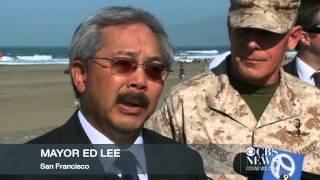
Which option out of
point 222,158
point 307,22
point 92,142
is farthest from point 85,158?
point 307,22

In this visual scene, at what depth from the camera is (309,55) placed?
4.37m

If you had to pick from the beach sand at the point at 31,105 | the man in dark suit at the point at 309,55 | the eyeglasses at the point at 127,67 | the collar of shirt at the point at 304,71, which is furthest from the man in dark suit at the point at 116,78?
the beach sand at the point at 31,105

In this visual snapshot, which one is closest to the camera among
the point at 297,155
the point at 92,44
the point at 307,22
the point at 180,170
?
the point at 92,44

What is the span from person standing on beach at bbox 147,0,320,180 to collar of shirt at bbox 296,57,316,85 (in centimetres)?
85

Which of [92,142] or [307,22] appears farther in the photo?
[307,22]

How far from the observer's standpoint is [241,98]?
337 centimetres

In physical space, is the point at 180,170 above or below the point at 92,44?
below

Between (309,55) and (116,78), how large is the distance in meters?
2.04

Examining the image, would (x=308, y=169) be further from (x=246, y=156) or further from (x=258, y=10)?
(x=258, y=10)

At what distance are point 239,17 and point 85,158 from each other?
1070 mm

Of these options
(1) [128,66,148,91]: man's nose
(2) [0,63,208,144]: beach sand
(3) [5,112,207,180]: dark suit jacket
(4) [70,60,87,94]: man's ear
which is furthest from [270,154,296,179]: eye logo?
(2) [0,63,208,144]: beach sand

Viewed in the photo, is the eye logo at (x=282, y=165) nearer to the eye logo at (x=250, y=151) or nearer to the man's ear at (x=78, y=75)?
the eye logo at (x=250, y=151)

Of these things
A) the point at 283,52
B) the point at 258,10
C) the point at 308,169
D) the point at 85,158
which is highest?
the point at 258,10

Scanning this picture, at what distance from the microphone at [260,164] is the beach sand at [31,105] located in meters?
4.27
